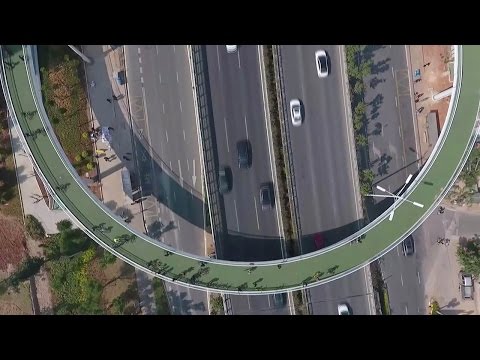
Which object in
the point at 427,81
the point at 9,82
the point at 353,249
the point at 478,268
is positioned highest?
the point at 9,82

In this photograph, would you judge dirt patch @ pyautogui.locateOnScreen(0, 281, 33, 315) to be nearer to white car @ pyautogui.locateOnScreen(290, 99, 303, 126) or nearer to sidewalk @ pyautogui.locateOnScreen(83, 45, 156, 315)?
sidewalk @ pyautogui.locateOnScreen(83, 45, 156, 315)

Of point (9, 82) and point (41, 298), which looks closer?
point (9, 82)

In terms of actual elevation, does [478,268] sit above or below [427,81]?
below

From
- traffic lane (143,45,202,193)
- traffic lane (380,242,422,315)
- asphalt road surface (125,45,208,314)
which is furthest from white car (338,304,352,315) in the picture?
traffic lane (143,45,202,193)

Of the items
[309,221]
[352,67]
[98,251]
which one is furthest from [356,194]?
[98,251]

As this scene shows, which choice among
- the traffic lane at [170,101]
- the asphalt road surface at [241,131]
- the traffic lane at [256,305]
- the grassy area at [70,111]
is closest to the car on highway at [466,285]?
the traffic lane at [256,305]

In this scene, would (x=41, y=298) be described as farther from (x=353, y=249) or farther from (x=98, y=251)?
(x=353, y=249)

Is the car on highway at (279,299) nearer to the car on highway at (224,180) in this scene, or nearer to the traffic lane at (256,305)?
the traffic lane at (256,305)
